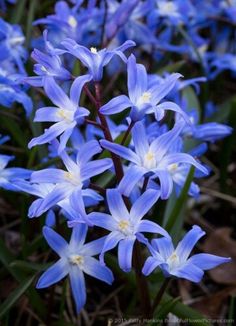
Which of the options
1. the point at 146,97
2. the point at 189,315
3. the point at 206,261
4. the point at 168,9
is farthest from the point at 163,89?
the point at 168,9

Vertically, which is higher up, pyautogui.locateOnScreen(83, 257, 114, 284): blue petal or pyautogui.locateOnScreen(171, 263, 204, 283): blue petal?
pyautogui.locateOnScreen(171, 263, 204, 283): blue petal

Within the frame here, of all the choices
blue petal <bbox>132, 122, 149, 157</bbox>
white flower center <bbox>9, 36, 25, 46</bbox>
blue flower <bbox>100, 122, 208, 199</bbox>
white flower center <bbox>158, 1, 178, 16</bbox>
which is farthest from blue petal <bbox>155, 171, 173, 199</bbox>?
white flower center <bbox>158, 1, 178, 16</bbox>

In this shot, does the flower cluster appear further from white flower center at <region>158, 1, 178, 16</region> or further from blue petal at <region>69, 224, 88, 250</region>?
white flower center at <region>158, 1, 178, 16</region>

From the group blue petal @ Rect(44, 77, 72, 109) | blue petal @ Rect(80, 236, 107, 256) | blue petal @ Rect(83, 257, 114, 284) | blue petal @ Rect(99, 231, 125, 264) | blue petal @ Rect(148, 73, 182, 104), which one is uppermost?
blue petal @ Rect(148, 73, 182, 104)

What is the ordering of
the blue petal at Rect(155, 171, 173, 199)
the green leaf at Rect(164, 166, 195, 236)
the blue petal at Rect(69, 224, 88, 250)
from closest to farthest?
the blue petal at Rect(155, 171, 173, 199)
the blue petal at Rect(69, 224, 88, 250)
the green leaf at Rect(164, 166, 195, 236)

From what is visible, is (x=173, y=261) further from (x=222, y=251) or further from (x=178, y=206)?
(x=222, y=251)

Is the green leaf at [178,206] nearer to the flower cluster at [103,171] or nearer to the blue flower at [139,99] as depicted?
the flower cluster at [103,171]

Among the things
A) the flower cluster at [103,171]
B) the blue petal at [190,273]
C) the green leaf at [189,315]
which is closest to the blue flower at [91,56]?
the flower cluster at [103,171]
